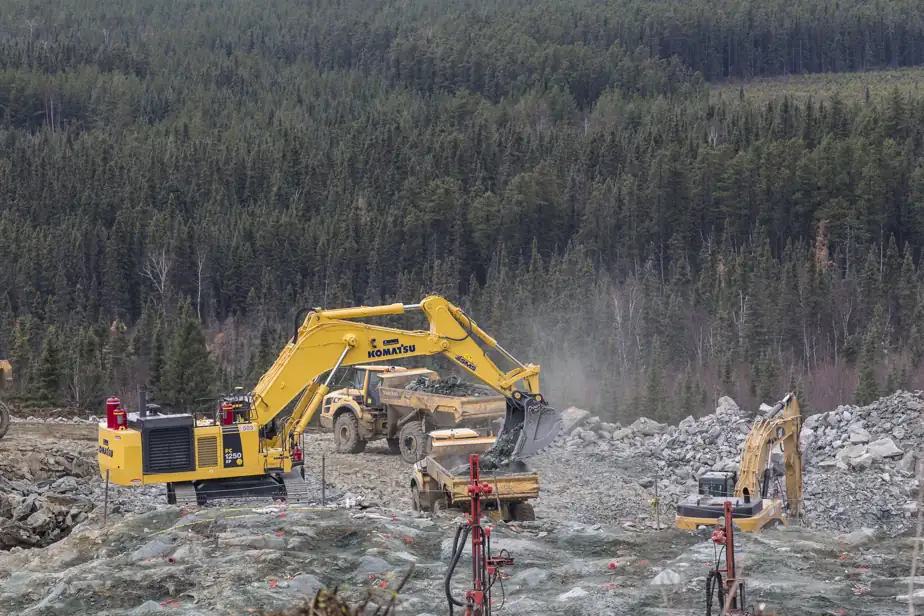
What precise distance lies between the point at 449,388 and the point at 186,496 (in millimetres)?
9407

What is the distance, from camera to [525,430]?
92.0ft

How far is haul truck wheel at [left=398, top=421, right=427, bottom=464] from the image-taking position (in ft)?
110

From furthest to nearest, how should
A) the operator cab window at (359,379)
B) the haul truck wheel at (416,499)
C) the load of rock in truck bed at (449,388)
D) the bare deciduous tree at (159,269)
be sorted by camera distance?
the bare deciduous tree at (159,269) < the operator cab window at (359,379) < the load of rock in truck bed at (449,388) < the haul truck wheel at (416,499)

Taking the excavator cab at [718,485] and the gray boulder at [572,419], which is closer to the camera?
the excavator cab at [718,485]

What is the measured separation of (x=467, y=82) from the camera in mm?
155250

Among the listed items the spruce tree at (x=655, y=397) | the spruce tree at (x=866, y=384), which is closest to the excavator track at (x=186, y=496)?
the spruce tree at (x=655, y=397)

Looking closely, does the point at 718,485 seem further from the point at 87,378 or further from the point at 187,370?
the point at 87,378

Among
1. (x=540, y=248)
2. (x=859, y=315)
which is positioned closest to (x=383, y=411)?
(x=859, y=315)

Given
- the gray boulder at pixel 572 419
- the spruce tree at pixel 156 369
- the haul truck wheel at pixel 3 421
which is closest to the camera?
the haul truck wheel at pixel 3 421

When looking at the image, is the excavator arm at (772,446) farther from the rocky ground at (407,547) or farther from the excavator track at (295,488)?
the excavator track at (295,488)

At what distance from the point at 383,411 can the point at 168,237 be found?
189 feet

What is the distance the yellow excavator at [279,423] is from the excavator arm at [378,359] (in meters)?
0.02

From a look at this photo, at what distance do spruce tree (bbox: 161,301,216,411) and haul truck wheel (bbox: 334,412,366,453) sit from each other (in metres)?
18.7

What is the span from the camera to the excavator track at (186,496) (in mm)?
25797
